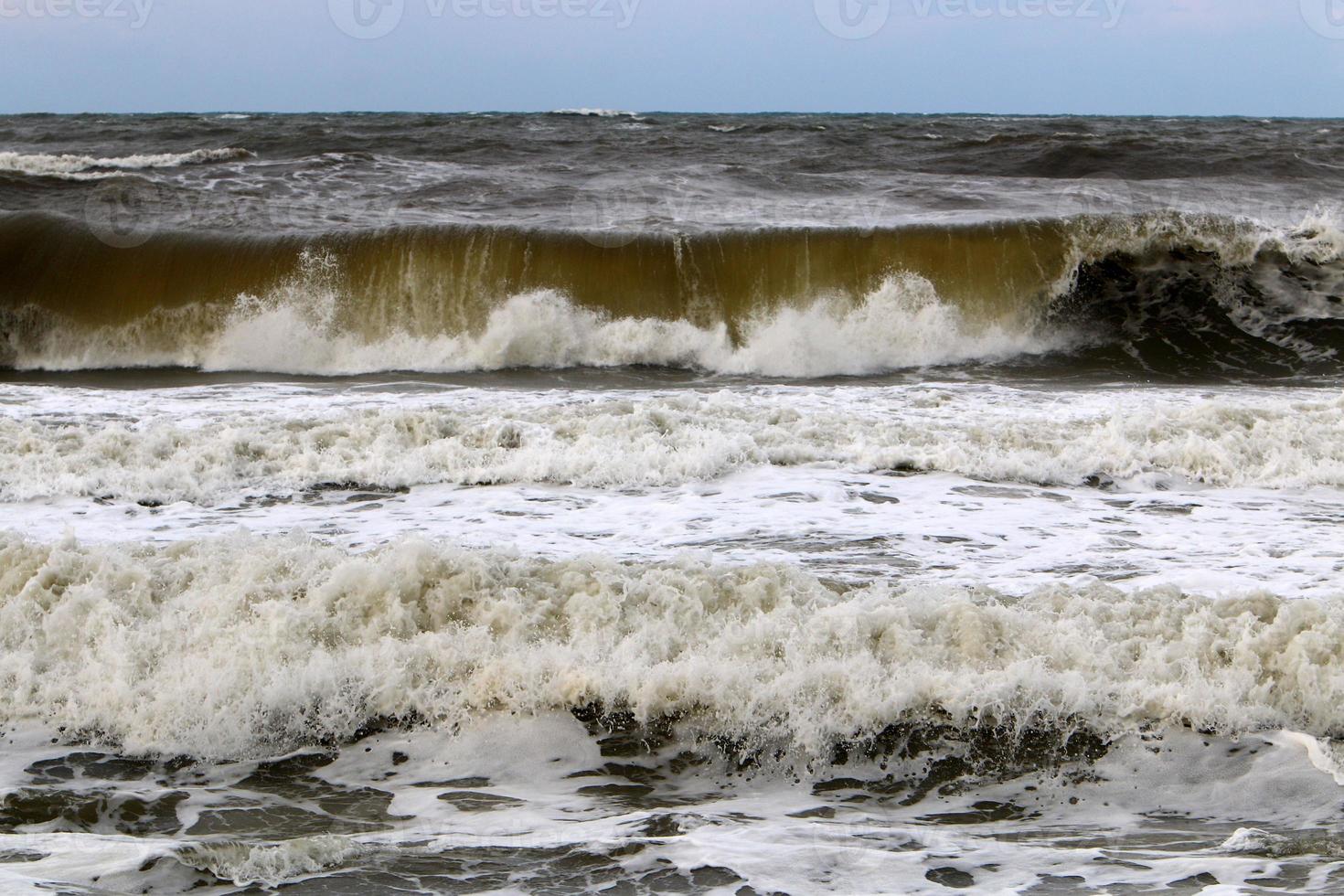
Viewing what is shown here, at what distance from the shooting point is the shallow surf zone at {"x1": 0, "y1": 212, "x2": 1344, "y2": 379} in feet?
41.8

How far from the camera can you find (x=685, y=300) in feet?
43.3

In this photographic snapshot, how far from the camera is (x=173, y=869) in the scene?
3.30 m

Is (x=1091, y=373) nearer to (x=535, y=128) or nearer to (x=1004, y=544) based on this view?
(x=1004, y=544)

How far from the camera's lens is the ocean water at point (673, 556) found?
3762 millimetres

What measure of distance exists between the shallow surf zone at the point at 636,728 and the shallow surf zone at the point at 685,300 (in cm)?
744

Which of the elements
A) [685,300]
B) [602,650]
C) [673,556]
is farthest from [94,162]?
[602,650]

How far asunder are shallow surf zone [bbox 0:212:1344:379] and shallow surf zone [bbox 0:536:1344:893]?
7.44 metres

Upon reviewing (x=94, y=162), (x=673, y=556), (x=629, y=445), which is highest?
(x=94, y=162)

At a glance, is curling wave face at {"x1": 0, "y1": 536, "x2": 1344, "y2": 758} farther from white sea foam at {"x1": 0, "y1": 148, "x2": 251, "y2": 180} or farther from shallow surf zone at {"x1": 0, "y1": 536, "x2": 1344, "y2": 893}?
white sea foam at {"x1": 0, "y1": 148, "x2": 251, "y2": 180}

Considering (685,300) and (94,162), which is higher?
(94,162)

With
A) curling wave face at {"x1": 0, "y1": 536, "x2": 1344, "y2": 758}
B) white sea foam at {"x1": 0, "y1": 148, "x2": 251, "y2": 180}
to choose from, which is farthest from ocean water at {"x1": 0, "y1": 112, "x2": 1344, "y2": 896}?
white sea foam at {"x1": 0, "y1": 148, "x2": 251, "y2": 180}

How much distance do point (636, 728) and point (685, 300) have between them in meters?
9.17

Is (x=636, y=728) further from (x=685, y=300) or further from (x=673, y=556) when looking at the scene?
(x=685, y=300)

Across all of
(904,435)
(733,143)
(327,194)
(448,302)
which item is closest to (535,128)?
(733,143)
